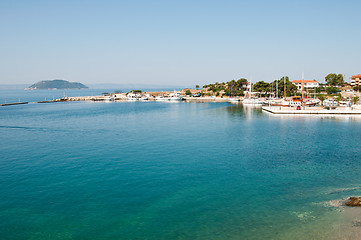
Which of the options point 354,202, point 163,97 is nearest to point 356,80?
point 163,97

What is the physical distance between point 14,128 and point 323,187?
220 ft

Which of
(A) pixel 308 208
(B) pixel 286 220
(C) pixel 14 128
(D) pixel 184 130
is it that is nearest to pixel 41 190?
(B) pixel 286 220

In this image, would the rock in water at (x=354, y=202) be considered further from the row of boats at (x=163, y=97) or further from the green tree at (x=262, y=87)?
the row of boats at (x=163, y=97)

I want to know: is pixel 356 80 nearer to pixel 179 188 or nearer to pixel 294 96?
pixel 294 96

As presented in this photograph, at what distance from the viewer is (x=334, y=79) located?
170875 millimetres

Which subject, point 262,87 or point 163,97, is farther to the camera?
point 163,97

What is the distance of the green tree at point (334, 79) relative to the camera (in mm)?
170500

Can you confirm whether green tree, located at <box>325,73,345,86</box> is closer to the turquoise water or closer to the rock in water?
the turquoise water

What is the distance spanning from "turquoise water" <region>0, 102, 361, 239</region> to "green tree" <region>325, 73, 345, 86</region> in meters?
142

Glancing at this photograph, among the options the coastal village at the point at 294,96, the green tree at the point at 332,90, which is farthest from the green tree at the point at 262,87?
the green tree at the point at 332,90

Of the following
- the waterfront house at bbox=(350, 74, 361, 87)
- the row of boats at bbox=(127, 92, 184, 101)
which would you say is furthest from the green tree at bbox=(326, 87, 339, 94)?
the row of boats at bbox=(127, 92, 184, 101)

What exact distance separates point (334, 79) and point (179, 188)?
17792 centimetres

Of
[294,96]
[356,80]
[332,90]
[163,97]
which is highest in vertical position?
[356,80]

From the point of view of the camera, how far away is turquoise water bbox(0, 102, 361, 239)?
19.0m
